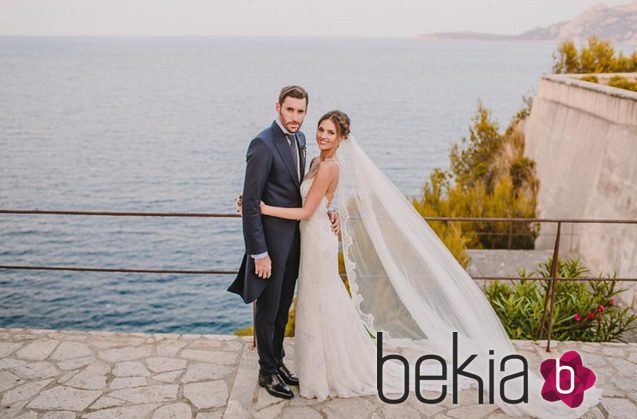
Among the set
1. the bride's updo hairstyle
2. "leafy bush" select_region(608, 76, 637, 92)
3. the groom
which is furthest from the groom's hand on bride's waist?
"leafy bush" select_region(608, 76, 637, 92)

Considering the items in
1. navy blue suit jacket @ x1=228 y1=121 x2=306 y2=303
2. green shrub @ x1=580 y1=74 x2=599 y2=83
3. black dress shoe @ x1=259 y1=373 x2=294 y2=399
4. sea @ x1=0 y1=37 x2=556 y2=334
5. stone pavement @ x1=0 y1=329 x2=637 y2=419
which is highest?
green shrub @ x1=580 y1=74 x2=599 y2=83

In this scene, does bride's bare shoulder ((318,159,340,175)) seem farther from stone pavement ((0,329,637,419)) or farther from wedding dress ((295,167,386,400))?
stone pavement ((0,329,637,419))

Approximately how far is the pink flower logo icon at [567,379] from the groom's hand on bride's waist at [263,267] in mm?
1870

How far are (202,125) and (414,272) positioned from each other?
4625cm

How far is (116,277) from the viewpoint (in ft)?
74.5

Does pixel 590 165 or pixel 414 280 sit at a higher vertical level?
pixel 414 280

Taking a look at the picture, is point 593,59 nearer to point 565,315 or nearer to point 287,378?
point 565,315

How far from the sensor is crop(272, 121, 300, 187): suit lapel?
10.7 feet

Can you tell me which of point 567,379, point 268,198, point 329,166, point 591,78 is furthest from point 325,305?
point 591,78

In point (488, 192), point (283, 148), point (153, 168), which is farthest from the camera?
point (153, 168)

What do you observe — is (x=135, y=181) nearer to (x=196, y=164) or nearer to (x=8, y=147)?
(x=196, y=164)

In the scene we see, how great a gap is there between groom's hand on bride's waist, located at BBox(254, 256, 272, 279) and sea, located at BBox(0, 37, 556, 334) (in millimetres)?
15716

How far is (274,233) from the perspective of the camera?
341cm

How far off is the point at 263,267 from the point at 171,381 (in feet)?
3.77
